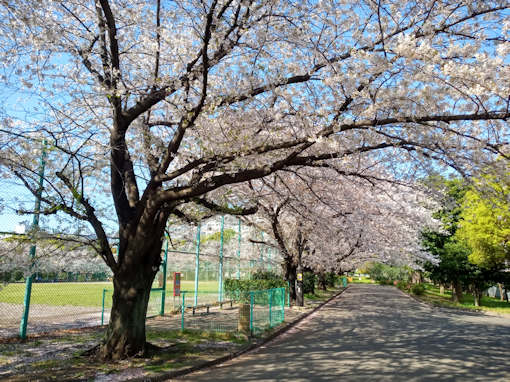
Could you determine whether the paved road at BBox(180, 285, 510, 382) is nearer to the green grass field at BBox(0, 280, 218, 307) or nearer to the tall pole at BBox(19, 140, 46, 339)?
the tall pole at BBox(19, 140, 46, 339)

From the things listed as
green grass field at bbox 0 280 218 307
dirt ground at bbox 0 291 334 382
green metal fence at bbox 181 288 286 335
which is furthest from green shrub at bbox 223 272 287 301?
dirt ground at bbox 0 291 334 382

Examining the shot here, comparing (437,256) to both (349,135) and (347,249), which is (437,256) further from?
(349,135)

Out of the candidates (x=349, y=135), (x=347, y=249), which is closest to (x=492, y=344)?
(x=349, y=135)

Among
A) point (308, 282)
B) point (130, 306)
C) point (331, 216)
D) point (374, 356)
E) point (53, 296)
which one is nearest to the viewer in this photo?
point (130, 306)

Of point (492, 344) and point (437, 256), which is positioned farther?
point (437, 256)

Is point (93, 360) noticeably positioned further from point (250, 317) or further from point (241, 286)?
point (241, 286)

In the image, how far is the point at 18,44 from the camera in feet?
18.6

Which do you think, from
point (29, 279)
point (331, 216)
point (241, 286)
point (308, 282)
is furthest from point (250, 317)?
point (308, 282)

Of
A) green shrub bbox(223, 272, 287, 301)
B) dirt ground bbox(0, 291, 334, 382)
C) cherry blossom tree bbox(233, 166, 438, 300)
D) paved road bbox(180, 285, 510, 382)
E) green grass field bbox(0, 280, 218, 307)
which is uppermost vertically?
cherry blossom tree bbox(233, 166, 438, 300)

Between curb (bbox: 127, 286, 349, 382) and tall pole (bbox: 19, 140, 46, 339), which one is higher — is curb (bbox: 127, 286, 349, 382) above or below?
below

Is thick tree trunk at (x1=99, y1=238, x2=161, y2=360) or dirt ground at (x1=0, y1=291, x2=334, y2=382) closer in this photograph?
dirt ground at (x1=0, y1=291, x2=334, y2=382)

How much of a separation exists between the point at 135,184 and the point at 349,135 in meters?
4.42

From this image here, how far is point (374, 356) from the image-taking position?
7840mm

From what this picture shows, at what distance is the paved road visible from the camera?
6332mm
